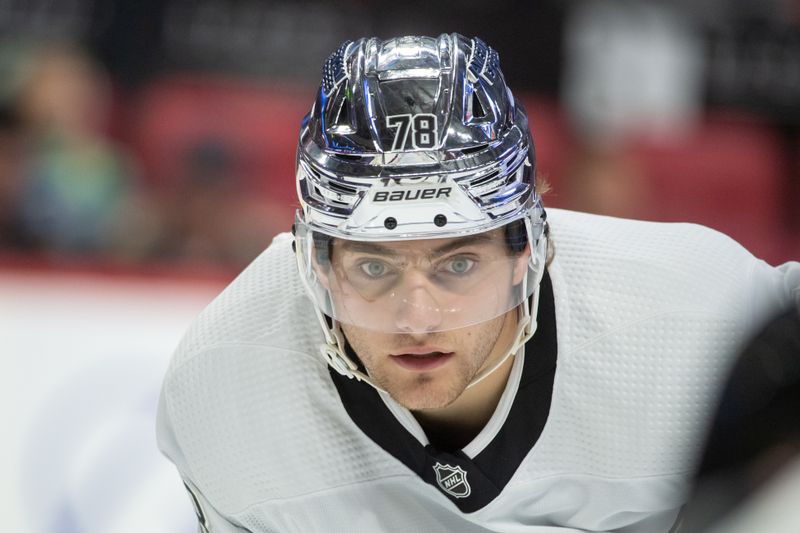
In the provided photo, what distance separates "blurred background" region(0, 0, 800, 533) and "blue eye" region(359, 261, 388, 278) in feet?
8.08

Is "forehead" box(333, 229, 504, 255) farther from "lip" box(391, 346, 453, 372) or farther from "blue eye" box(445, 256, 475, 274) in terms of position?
"lip" box(391, 346, 453, 372)

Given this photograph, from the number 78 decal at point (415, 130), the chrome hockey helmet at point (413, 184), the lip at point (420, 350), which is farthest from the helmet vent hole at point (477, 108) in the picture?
the lip at point (420, 350)

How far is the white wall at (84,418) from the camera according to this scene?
127 inches

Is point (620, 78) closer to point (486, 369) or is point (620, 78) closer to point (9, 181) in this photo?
point (9, 181)

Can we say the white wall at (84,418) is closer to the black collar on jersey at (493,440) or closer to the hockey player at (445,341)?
the hockey player at (445,341)

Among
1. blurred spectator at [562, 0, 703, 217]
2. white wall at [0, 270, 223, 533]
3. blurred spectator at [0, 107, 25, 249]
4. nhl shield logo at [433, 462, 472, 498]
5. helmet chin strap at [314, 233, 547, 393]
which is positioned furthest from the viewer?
blurred spectator at [562, 0, 703, 217]

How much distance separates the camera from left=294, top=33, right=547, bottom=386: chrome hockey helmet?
2.20m

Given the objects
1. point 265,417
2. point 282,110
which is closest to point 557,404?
point 265,417

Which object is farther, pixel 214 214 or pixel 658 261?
pixel 214 214

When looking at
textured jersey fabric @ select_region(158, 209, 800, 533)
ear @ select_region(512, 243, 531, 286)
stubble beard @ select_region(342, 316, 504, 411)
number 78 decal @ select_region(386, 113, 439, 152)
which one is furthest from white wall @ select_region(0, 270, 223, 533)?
number 78 decal @ select_region(386, 113, 439, 152)

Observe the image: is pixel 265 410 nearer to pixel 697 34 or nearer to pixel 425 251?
pixel 425 251

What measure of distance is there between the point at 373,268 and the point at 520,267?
0.30 metres

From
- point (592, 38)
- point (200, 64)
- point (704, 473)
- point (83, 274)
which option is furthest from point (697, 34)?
point (704, 473)

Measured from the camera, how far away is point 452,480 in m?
2.44
